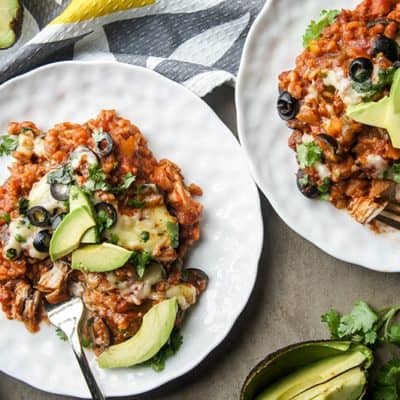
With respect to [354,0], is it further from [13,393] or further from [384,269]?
[13,393]

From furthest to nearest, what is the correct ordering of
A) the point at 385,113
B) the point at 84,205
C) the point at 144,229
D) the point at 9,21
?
the point at 9,21, the point at 144,229, the point at 84,205, the point at 385,113

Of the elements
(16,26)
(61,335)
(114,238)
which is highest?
(16,26)

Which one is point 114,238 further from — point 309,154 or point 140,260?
point 309,154

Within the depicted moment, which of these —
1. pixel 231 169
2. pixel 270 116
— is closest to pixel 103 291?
→ pixel 231 169

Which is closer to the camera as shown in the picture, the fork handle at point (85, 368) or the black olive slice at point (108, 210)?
the black olive slice at point (108, 210)

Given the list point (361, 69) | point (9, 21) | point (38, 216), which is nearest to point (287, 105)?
point (361, 69)

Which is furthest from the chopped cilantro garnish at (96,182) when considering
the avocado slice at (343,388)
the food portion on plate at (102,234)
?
the avocado slice at (343,388)

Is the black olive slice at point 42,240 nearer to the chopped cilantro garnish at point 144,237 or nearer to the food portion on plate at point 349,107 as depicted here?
the chopped cilantro garnish at point 144,237

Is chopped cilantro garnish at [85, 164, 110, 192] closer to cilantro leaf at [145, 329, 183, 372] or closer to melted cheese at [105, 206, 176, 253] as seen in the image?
melted cheese at [105, 206, 176, 253]
